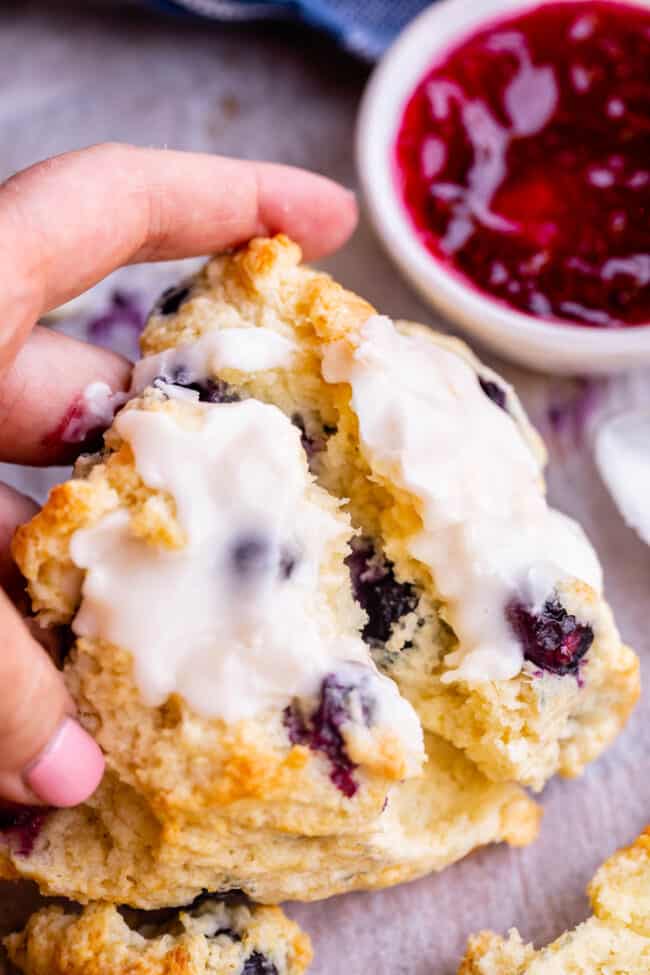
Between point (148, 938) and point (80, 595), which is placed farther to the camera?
point (148, 938)

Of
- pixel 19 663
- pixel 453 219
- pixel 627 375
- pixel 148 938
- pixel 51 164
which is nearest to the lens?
pixel 19 663

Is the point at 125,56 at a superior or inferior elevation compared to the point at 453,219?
inferior

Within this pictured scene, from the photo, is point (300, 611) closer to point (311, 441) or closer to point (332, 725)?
point (332, 725)

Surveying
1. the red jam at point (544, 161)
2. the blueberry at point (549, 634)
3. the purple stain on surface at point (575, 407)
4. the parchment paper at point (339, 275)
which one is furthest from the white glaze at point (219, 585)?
the purple stain on surface at point (575, 407)

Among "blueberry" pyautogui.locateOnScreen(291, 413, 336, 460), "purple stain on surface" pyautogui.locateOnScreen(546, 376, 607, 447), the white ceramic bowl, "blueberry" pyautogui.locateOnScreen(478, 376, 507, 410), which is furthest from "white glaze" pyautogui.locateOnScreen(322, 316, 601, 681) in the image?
"purple stain on surface" pyautogui.locateOnScreen(546, 376, 607, 447)

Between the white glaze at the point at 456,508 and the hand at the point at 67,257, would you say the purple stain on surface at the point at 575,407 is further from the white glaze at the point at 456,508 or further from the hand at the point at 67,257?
the white glaze at the point at 456,508

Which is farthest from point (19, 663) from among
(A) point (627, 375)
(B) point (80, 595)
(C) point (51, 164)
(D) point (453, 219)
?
(A) point (627, 375)

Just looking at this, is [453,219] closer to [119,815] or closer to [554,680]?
[554,680]

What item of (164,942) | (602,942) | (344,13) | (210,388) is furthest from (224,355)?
(344,13)
